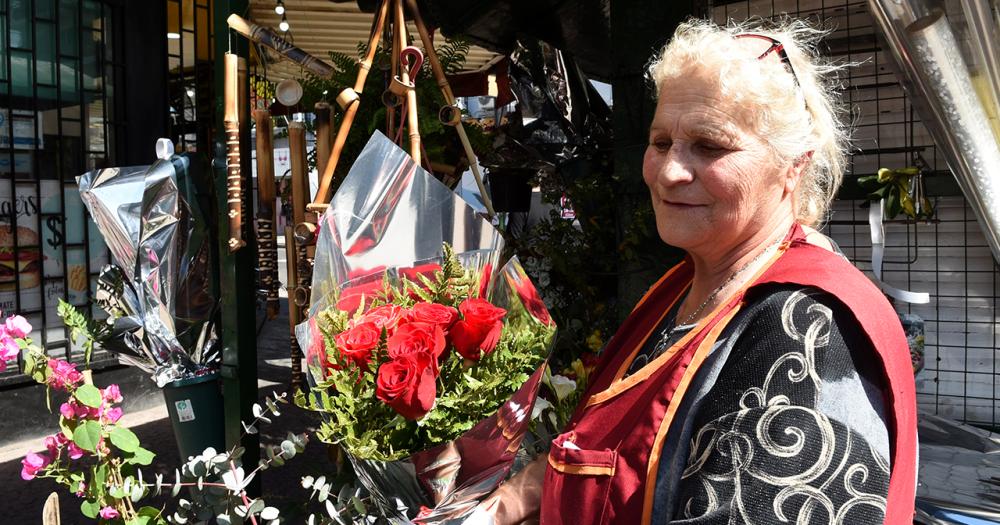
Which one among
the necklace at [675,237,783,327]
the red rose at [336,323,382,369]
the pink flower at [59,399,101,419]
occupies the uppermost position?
the necklace at [675,237,783,327]

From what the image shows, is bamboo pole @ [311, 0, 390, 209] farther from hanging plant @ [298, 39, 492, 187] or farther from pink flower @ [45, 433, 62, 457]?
pink flower @ [45, 433, 62, 457]

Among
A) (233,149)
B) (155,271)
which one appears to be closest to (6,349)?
(233,149)

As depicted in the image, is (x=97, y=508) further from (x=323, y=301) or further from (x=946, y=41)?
(x=946, y=41)

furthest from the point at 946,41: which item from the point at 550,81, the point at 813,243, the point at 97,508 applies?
the point at 97,508

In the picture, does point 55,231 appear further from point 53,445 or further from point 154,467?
point 53,445

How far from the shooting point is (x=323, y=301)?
1.63 metres

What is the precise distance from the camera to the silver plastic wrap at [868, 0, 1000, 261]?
6.08ft

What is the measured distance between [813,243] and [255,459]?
2333 millimetres

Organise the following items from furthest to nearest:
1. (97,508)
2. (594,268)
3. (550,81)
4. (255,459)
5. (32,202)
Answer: (32,202), (550,81), (594,268), (255,459), (97,508)

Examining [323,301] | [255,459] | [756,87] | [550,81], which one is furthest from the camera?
[550,81]

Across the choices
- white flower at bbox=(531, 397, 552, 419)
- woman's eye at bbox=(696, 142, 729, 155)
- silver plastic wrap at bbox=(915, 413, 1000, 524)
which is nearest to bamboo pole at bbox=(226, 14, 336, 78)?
white flower at bbox=(531, 397, 552, 419)

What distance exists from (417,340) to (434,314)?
97mm

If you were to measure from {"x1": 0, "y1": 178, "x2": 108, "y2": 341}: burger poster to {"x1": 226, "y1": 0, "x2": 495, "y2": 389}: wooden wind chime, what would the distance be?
3735mm

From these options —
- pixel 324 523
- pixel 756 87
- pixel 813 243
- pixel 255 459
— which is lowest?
pixel 255 459
